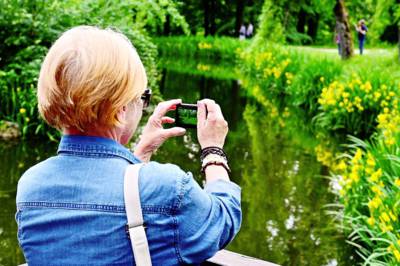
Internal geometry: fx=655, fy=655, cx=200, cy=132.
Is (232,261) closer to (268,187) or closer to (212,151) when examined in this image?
(212,151)

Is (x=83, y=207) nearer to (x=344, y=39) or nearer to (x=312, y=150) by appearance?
(x=312, y=150)

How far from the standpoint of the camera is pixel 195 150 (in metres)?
8.61

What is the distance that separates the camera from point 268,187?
6.88m

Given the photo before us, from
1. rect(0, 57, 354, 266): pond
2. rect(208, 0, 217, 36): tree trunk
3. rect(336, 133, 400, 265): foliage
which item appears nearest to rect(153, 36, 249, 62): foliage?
rect(208, 0, 217, 36): tree trunk

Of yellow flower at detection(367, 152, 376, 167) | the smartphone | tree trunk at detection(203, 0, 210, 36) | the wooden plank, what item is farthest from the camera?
tree trunk at detection(203, 0, 210, 36)

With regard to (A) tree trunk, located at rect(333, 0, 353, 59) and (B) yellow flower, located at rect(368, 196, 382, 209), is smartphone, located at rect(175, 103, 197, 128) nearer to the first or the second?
(B) yellow flower, located at rect(368, 196, 382, 209)

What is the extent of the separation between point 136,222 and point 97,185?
120 millimetres

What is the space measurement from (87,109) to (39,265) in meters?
0.38

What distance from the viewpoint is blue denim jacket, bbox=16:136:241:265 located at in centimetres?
144

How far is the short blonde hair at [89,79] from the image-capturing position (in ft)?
4.71

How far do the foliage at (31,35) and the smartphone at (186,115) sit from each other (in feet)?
20.4

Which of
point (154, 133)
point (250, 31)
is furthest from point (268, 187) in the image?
point (250, 31)

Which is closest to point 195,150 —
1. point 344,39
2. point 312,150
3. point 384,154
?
point 312,150

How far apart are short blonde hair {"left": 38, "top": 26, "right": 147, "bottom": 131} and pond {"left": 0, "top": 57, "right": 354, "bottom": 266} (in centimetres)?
362
